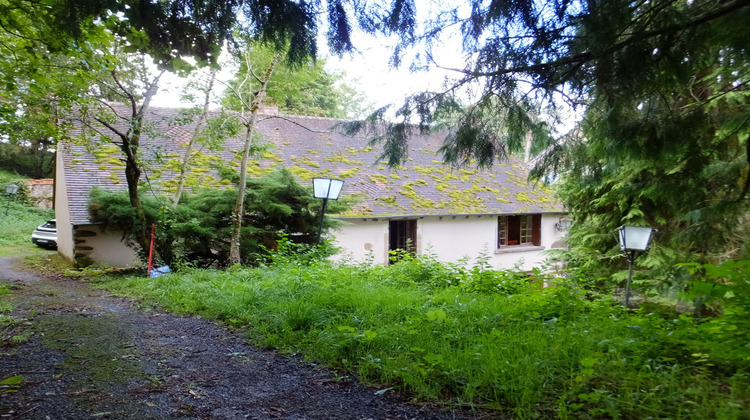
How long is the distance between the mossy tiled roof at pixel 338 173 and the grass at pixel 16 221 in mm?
6101

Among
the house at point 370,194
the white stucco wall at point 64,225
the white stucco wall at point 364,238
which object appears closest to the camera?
the house at point 370,194

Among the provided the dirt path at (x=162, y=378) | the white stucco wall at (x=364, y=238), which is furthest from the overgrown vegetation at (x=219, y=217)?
the dirt path at (x=162, y=378)

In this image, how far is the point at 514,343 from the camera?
3.38 metres

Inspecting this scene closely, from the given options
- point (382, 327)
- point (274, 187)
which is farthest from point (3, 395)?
point (274, 187)

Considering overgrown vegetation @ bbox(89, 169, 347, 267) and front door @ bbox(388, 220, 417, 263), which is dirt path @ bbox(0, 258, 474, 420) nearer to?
overgrown vegetation @ bbox(89, 169, 347, 267)

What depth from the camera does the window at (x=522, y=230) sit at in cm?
1628

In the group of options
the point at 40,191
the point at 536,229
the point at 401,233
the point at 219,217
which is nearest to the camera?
the point at 219,217

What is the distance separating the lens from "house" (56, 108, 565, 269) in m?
11.3

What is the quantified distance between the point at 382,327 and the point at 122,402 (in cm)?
207

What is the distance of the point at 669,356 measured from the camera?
302 centimetres

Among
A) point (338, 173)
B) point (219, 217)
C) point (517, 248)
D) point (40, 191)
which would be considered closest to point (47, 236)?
point (219, 217)

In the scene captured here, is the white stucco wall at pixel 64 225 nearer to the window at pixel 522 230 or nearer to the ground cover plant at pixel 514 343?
the ground cover plant at pixel 514 343

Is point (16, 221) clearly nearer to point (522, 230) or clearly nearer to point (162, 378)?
point (522, 230)

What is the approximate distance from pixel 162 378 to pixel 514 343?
8.73 ft
